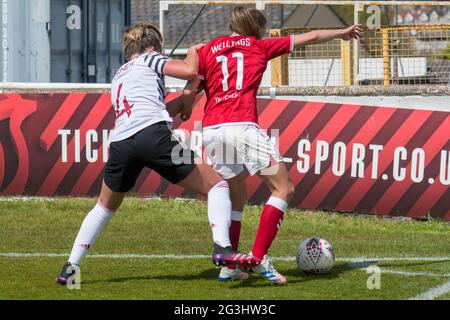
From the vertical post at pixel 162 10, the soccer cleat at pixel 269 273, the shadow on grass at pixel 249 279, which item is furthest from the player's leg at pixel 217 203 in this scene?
the vertical post at pixel 162 10

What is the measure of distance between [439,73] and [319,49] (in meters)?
1.85

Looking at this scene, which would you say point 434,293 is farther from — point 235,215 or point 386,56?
point 386,56

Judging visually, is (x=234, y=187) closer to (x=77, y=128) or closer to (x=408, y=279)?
(x=408, y=279)

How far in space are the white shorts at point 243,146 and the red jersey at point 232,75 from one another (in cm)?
8

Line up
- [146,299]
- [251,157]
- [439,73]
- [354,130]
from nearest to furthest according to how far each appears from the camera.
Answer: [146,299], [251,157], [354,130], [439,73]

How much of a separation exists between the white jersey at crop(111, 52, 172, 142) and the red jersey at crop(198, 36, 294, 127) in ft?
1.26

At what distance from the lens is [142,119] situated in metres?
8.47

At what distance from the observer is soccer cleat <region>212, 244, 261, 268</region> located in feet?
27.0

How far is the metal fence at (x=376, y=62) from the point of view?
52.3 ft

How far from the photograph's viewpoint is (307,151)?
45.7 feet

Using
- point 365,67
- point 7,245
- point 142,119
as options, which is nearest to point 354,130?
point 365,67

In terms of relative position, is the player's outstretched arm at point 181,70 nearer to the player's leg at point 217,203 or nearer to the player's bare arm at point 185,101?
the player's bare arm at point 185,101

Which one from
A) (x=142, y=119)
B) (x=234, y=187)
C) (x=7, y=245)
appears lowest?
(x=7, y=245)

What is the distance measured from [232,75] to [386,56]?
7.54m
